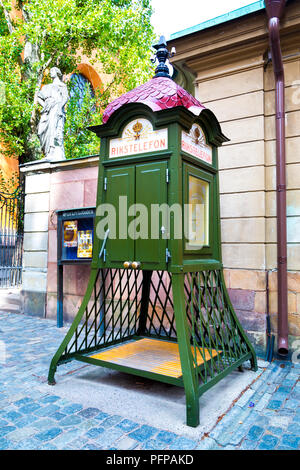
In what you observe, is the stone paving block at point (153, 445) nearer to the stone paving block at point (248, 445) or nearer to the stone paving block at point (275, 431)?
the stone paving block at point (248, 445)

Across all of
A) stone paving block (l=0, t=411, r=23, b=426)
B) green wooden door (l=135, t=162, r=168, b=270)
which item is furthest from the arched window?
stone paving block (l=0, t=411, r=23, b=426)

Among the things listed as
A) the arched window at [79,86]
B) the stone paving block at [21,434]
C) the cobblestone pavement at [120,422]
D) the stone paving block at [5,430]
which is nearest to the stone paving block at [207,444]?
the cobblestone pavement at [120,422]

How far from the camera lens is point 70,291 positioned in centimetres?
667

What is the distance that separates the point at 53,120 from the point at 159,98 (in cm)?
537

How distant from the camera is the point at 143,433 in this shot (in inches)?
106

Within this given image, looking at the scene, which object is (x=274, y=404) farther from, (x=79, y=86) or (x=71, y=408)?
(x=79, y=86)

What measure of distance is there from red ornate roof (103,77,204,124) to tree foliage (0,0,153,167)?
866cm

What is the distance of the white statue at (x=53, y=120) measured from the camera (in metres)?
8.02

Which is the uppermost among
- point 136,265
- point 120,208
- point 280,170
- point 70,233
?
point 280,170

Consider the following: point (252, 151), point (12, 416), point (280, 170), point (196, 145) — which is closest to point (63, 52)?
point (252, 151)

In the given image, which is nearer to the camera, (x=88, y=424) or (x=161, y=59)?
(x=88, y=424)

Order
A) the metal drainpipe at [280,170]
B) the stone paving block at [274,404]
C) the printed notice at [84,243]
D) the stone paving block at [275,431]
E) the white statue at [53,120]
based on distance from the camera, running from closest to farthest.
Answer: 1. the stone paving block at [275,431]
2. the stone paving block at [274,404]
3. the metal drainpipe at [280,170]
4. the printed notice at [84,243]
5. the white statue at [53,120]

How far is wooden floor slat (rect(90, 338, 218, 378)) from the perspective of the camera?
3.45 meters

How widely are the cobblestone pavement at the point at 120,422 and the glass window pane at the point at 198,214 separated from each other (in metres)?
1.57
